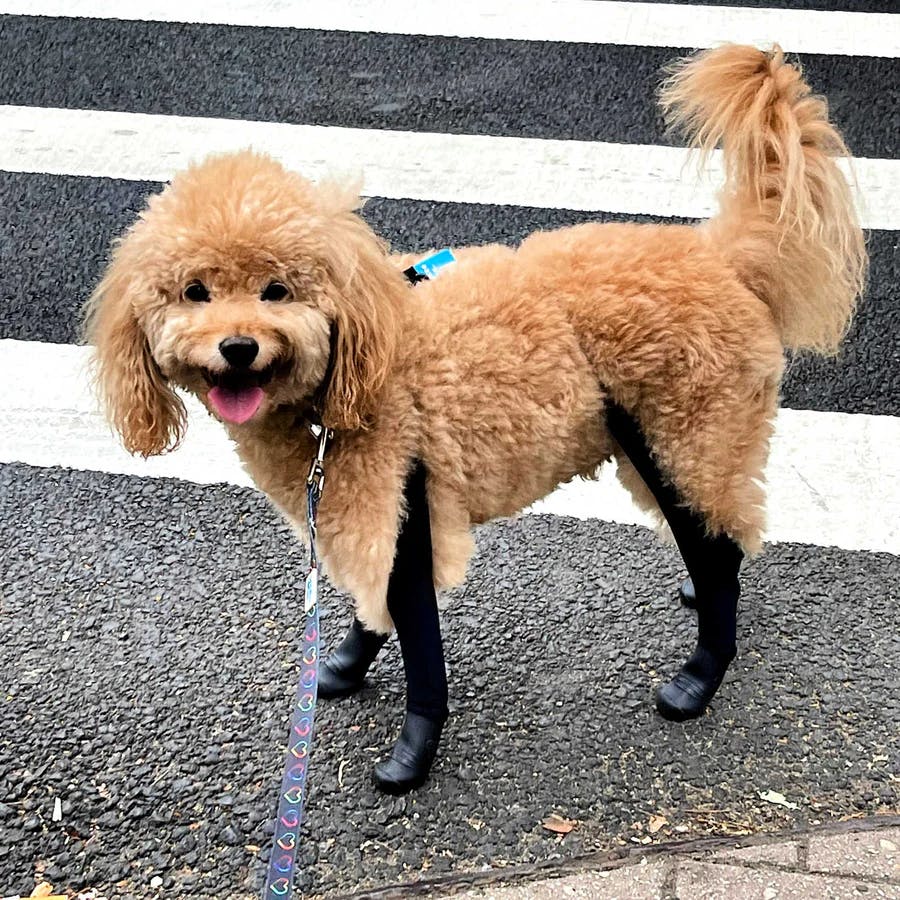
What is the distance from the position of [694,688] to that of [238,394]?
1.46 meters

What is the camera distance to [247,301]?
217cm

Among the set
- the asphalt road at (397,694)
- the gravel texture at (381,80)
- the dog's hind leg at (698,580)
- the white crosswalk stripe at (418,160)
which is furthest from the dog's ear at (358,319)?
the gravel texture at (381,80)

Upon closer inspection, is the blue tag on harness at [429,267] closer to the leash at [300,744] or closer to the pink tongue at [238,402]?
the leash at [300,744]

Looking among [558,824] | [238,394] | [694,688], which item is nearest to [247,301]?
[238,394]

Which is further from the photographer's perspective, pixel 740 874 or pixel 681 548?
pixel 681 548

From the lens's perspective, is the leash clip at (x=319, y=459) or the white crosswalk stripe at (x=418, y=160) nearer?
the leash clip at (x=319, y=459)

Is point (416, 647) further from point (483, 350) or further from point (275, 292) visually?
point (275, 292)

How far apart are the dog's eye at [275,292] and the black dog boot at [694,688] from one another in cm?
147

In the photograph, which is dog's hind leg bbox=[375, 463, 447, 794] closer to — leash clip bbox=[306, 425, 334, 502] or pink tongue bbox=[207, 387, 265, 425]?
leash clip bbox=[306, 425, 334, 502]

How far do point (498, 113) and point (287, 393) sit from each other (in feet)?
12.5

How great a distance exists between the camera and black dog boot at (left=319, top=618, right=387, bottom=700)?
117 inches

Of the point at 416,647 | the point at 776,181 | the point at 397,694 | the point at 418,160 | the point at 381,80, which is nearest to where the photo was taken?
the point at 776,181

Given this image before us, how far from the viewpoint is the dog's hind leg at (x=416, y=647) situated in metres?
2.53

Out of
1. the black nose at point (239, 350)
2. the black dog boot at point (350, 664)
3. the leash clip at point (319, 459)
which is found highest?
the black nose at point (239, 350)
